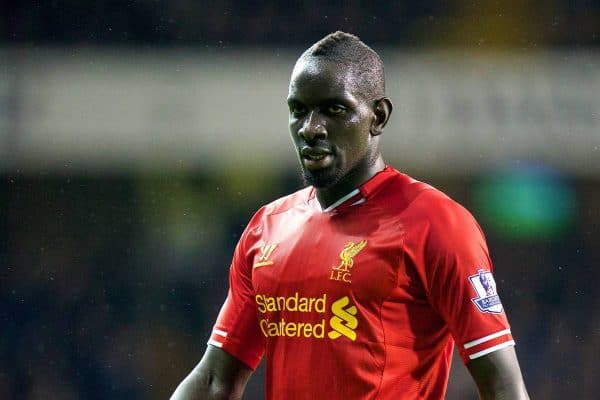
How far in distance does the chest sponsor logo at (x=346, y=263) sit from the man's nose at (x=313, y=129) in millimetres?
298

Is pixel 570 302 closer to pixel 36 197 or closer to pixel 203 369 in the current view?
pixel 36 197

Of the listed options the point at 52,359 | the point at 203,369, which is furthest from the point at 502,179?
the point at 203,369

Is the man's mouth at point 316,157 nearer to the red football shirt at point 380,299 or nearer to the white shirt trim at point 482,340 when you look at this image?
the red football shirt at point 380,299

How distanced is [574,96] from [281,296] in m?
6.69

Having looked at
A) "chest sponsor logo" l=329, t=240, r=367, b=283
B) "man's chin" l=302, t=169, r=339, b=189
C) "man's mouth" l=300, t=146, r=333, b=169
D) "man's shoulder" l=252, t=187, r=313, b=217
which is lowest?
"chest sponsor logo" l=329, t=240, r=367, b=283

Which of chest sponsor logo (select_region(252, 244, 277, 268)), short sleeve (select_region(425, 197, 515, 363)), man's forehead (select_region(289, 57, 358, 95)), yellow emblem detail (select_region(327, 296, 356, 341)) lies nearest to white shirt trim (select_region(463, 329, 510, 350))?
short sleeve (select_region(425, 197, 515, 363))

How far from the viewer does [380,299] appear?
269 centimetres

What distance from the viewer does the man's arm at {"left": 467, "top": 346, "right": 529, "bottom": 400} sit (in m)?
2.50

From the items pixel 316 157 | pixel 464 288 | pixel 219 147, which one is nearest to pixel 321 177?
pixel 316 157

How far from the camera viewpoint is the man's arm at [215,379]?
3037 millimetres

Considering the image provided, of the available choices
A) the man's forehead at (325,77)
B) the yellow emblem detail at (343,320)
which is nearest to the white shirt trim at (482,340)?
the yellow emblem detail at (343,320)

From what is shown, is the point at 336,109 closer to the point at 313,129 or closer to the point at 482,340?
the point at 313,129

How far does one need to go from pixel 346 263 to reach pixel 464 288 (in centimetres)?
33

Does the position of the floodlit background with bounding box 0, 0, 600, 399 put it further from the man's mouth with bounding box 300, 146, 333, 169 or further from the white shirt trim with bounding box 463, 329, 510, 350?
the white shirt trim with bounding box 463, 329, 510, 350
